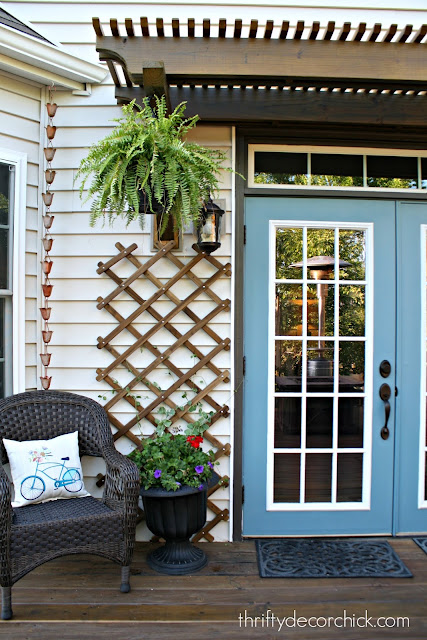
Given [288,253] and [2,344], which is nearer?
[2,344]

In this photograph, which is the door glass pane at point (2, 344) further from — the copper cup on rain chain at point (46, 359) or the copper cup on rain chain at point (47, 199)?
the copper cup on rain chain at point (47, 199)

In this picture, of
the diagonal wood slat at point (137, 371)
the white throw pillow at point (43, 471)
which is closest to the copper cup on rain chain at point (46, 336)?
the diagonal wood slat at point (137, 371)

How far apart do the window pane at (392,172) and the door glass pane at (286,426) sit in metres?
1.38

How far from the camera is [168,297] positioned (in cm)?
281

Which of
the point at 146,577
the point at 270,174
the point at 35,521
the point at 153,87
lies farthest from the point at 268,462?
the point at 153,87

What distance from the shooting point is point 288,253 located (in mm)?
2900

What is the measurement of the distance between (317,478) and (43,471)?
1.50 m

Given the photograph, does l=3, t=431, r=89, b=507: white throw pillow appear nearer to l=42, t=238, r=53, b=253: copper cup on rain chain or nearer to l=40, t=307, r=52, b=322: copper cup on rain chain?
l=40, t=307, r=52, b=322: copper cup on rain chain

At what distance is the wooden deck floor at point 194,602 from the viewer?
2018mm

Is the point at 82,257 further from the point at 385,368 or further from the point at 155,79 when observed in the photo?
the point at 385,368

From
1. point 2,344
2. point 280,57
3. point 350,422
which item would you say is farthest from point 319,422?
point 280,57
